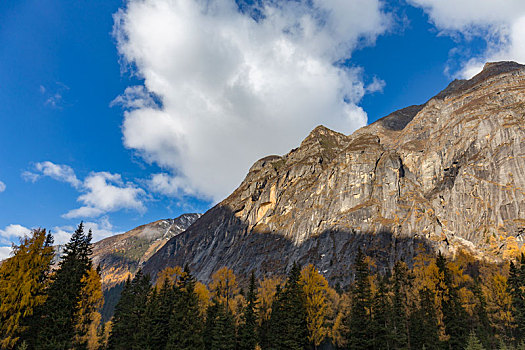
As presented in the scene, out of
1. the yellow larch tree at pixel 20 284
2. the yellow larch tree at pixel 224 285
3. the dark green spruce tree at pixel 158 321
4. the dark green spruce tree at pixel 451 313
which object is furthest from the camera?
the yellow larch tree at pixel 224 285

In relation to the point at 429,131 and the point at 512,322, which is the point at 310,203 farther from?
the point at 512,322

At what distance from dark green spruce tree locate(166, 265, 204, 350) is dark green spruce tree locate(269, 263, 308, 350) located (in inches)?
372

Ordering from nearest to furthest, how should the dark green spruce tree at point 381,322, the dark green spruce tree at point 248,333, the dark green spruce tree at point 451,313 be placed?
the dark green spruce tree at point 381,322 < the dark green spruce tree at point 451,313 < the dark green spruce tree at point 248,333

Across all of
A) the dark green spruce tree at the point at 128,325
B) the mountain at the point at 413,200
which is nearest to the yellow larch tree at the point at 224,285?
the dark green spruce tree at the point at 128,325

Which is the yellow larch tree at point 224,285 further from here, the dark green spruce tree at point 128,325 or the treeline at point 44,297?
the treeline at point 44,297

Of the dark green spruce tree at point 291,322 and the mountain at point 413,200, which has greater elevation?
the mountain at point 413,200

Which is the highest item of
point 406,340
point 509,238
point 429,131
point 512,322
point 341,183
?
point 429,131

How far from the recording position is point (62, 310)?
99.7 feet

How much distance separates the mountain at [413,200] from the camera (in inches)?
4439

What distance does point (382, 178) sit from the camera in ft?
502

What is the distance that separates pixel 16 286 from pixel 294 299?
2794cm

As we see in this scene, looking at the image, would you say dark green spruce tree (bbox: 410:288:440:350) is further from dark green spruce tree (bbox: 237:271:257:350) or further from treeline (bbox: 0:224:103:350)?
treeline (bbox: 0:224:103:350)

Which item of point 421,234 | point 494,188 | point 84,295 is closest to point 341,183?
point 421,234

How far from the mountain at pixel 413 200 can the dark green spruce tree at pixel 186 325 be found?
82.9 meters
